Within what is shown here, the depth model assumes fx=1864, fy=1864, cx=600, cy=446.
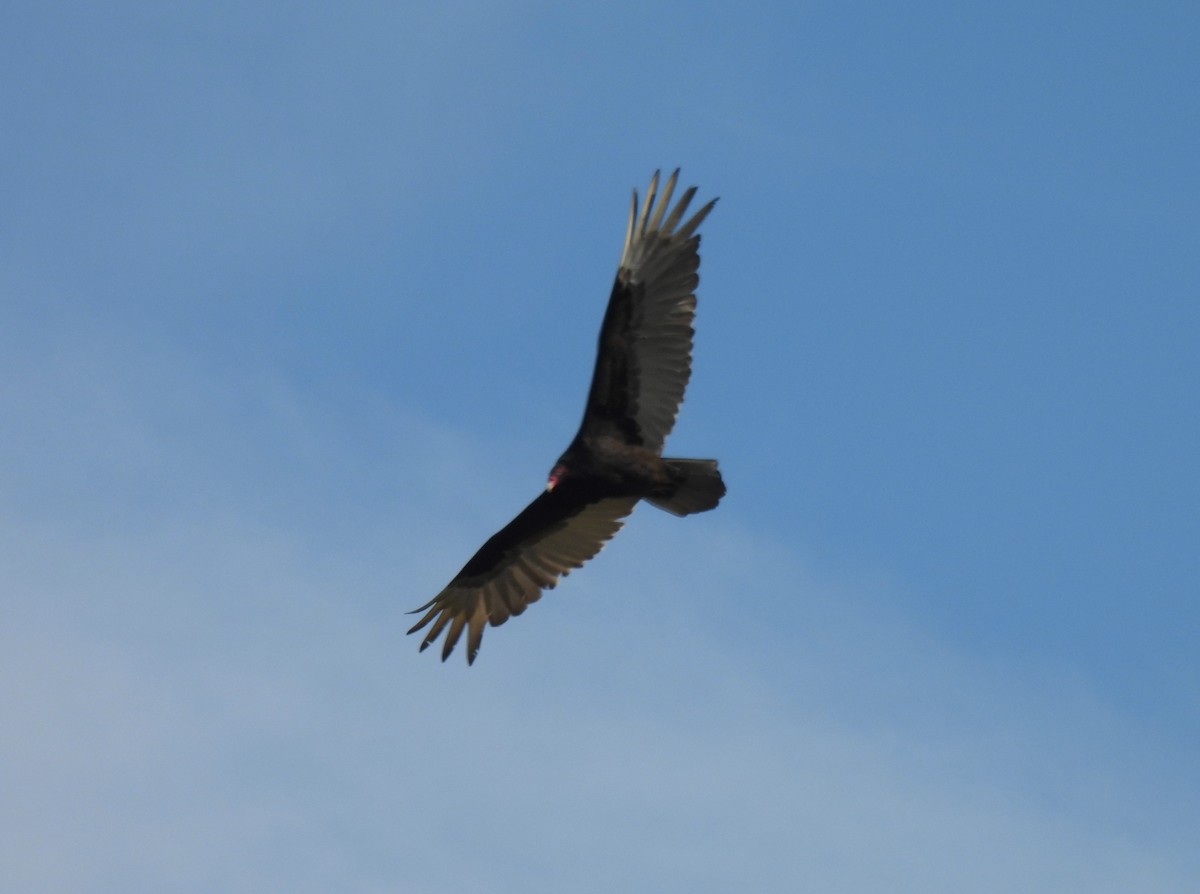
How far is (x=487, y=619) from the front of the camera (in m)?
13.6

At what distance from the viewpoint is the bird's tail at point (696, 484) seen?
40.3 feet

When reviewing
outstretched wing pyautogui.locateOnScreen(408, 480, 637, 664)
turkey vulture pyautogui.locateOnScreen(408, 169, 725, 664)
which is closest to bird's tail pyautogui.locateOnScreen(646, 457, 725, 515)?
turkey vulture pyautogui.locateOnScreen(408, 169, 725, 664)

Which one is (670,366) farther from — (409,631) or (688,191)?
(409,631)

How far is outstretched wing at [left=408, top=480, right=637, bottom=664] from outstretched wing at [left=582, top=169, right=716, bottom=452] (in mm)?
759

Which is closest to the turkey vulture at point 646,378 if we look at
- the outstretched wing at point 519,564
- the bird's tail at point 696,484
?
the bird's tail at point 696,484

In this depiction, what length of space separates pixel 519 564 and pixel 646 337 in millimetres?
2147

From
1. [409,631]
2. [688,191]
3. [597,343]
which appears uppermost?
[688,191]

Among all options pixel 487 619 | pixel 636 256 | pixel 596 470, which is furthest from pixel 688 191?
pixel 487 619

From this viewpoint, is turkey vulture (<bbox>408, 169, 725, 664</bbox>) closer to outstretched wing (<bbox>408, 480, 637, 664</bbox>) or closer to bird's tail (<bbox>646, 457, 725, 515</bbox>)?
bird's tail (<bbox>646, 457, 725, 515</bbox>)

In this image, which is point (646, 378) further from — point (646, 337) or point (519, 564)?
point (519, 564)

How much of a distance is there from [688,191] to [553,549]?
9.10 feet

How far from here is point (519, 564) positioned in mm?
13578

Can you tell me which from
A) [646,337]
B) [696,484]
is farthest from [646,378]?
[696,484]

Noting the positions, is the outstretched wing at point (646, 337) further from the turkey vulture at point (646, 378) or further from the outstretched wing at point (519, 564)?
the outstretched wing at point (519, 564)
